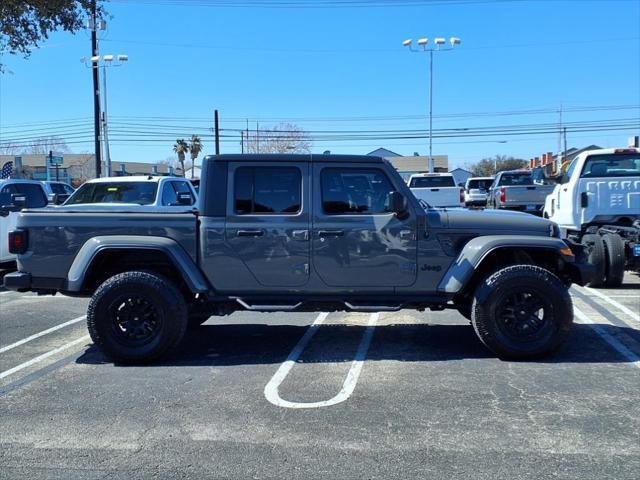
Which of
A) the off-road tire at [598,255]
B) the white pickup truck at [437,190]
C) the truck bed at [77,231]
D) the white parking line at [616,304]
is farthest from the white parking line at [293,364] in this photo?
the white pickup truck at [437,190]

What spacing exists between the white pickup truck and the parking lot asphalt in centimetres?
1298

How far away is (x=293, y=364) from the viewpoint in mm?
5938

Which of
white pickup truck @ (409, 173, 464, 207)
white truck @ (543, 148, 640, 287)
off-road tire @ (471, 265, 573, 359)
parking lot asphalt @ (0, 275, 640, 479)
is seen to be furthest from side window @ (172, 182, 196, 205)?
white pickup truck @ (409, 173, 464, 207)

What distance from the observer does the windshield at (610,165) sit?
34.5 feet

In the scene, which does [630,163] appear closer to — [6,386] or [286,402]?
[286,402]

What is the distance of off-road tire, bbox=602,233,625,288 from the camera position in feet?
31.6

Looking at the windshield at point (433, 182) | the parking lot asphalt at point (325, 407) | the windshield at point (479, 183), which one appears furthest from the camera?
the windshield at point (479, 183)

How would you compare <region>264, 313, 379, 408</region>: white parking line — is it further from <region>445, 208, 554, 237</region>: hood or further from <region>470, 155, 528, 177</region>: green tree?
<region>470, 155, 528, 177</region>: green tree

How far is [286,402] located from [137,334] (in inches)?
75.5

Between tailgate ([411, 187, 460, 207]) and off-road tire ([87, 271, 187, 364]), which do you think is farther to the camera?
tailgate ([411, 187, 460, 207])

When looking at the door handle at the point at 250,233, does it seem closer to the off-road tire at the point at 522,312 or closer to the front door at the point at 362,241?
the front door at the point at 362,241

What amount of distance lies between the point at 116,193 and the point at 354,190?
7.32 meters

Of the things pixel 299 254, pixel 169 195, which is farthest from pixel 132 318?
pixel 169 195

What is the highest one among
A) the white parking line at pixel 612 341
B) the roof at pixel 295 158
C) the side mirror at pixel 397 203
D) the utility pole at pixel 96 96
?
the utility pole at pixel 96 96
